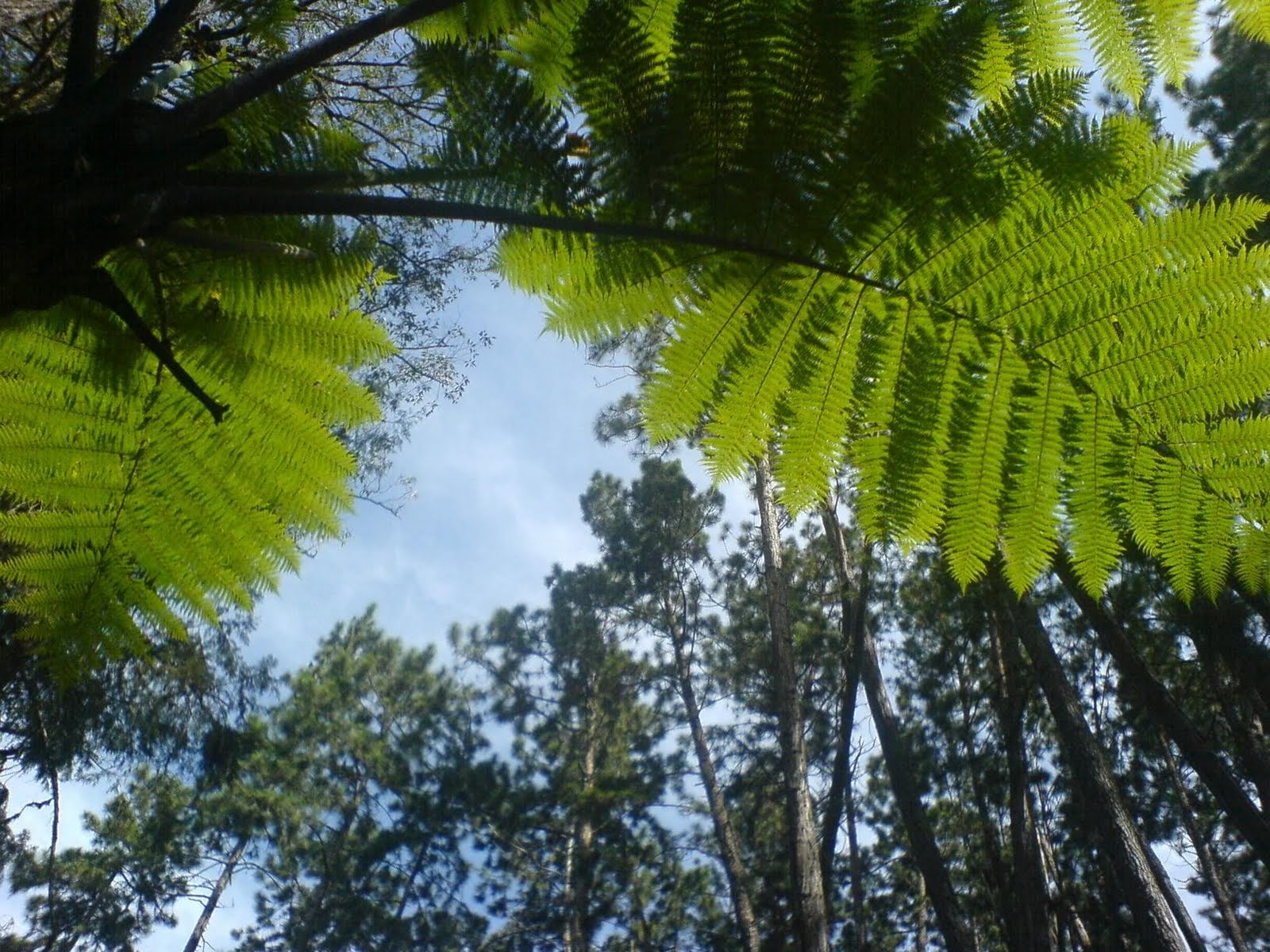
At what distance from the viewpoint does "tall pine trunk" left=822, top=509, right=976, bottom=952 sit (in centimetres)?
948

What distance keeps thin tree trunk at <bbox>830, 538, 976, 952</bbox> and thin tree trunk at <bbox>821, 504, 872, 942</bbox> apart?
255 mm

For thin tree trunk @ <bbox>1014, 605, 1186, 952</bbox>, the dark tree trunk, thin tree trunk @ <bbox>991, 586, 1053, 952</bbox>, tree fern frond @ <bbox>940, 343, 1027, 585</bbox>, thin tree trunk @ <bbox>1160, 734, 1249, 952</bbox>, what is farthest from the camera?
thin tree trunk @ <bbox>1160, 734, 1249, 952</bbox>

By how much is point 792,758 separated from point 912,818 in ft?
5.44

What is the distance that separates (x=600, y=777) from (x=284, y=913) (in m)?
11.7

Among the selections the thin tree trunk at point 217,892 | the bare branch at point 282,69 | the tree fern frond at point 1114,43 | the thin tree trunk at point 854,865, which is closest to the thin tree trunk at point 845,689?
the thin tree trunk at point 854,865

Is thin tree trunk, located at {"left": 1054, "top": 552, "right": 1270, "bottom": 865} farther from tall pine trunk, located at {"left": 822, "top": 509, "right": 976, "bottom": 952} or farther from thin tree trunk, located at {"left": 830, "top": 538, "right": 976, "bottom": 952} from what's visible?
thin tree trunk, located at {"left": 830, "top": 538, "right": 976, "bottom": 952}

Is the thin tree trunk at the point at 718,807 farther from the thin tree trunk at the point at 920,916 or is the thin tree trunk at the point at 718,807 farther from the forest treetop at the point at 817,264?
the forest treetop at the point at 817,264

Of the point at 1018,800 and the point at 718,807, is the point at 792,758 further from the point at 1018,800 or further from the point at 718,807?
the point at 718,807

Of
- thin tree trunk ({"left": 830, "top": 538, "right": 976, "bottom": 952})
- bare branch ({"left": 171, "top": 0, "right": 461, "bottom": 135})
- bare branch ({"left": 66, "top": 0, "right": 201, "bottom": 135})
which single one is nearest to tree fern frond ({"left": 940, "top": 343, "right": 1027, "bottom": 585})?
bare branch ({"left": 171, "top": 0, "right": 461, "bottom": 135})

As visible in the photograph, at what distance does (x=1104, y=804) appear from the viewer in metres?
7.74

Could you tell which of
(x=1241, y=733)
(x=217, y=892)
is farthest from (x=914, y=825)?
(x=217, y=892)

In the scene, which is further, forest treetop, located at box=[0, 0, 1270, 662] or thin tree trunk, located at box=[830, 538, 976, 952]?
thin tree trunk, located at box=[830, 538, 976, 952]

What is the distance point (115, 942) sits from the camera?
21.0 m

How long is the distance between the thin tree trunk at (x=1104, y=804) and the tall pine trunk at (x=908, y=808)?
6.44 ft
